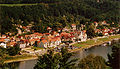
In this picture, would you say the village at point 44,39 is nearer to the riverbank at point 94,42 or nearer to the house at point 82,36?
the house at point 82,36

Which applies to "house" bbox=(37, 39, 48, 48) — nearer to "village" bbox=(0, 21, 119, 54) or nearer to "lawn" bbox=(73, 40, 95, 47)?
"village" bbox=(0, 21, 119, 54)

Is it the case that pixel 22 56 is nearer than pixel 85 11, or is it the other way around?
pixel 22 56

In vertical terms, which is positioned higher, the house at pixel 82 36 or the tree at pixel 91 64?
the tree at pixel 91 64

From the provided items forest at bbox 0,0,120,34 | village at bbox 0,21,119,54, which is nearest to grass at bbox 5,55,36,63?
village at bbox 0,21,119,54

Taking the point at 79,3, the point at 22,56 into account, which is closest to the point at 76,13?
the point at 79,3

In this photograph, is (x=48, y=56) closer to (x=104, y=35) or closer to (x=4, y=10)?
(x=104, y=35)

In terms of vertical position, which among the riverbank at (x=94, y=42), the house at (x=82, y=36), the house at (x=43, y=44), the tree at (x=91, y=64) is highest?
the tree at (x=91, y=64)

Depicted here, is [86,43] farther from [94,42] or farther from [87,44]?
[94,42]

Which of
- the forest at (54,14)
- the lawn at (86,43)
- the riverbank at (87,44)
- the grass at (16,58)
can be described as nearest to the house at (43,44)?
the riverbank at (87,44)
